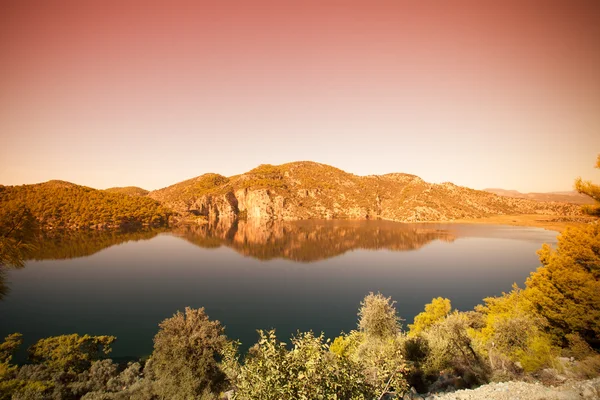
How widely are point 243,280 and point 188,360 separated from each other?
38.9 m

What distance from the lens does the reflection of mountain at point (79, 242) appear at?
72688 millimetres

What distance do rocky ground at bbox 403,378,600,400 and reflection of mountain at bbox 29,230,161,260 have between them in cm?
7958

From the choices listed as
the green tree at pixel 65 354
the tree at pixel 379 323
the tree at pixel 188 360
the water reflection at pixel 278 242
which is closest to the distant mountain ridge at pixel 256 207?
the water reflection at pixel 278 242

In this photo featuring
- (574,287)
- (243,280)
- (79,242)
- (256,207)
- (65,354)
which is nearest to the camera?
(574,287)

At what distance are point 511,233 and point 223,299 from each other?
374ft

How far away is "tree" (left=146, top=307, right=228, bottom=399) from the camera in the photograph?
17005mm

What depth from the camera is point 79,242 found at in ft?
285

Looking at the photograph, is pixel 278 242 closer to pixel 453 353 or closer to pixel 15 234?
pixel 453 353

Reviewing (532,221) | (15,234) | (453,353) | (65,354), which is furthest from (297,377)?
(532,221)

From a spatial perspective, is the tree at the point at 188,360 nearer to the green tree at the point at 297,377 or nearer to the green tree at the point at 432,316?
the green tree at the point at 297,377

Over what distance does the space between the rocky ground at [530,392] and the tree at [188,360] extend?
12230 mm

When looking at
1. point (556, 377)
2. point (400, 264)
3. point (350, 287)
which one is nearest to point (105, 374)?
point (556, 377)

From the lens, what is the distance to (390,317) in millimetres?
22406

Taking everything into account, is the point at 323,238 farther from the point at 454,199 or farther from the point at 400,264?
the point at 454,199
